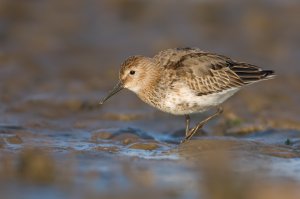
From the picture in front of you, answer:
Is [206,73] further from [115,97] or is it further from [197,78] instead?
[115,97]

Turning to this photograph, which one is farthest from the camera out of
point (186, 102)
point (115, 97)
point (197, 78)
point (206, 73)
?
point (115, 97)

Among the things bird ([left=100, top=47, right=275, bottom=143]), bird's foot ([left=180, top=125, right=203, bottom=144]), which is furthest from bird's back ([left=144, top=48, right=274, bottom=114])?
bird's foot ([left=180, top=125, right=203, bottom=144])

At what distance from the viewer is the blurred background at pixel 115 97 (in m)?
8.04

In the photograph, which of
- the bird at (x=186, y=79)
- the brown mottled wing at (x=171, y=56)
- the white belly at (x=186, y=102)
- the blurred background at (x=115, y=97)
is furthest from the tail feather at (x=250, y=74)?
the blurred background at (x=115, y=97)

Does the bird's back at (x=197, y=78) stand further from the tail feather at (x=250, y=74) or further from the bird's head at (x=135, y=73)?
the bird's head at (x=135, y=73)

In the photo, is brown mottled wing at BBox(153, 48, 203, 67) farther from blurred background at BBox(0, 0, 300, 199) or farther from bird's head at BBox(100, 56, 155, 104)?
blurred background at BBox(0, 0, 300, 199)

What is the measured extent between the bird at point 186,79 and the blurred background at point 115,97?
2.14ft

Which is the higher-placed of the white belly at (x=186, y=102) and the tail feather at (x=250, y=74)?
the tail feather at (x=250, y=74)

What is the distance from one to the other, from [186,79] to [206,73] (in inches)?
16.5

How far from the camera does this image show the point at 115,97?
44.8 feet

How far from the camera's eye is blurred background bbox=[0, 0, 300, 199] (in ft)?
26.4

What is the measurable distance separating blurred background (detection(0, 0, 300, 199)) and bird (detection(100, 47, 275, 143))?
0.65 metres

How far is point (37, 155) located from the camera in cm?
786

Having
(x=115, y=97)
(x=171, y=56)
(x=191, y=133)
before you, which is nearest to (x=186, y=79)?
(x=171, y=56)
